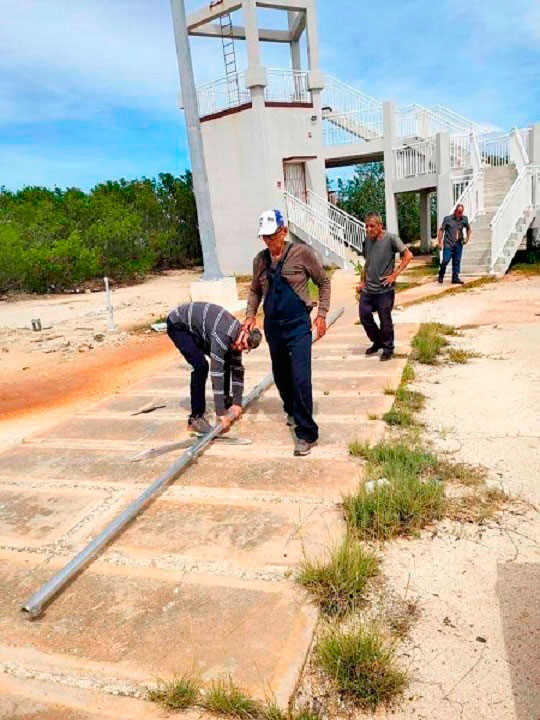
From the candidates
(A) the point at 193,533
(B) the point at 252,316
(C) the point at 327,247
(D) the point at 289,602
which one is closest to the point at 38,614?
(A) the point at 193,533

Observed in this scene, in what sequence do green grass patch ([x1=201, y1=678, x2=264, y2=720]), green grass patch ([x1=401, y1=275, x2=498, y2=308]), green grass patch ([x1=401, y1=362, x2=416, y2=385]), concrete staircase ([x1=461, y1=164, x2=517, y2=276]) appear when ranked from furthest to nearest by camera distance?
concrete staircase ([x1=461, y1=164, x2=517, y2=276]) < green grass patch ([x1=401, y1=275, x2=498, y2=308]) < green grass patch ([x1=401, y1=362, x2=416, y2=385]) < green grass patch ([x1=201, y1=678, x2=264, y2=720])

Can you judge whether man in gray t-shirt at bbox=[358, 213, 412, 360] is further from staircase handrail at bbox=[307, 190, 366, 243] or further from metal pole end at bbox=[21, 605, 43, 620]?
staircase handrail at bbox=[307, 190, 366, 243]

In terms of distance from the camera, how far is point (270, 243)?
389 cm

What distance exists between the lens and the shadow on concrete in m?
1.93

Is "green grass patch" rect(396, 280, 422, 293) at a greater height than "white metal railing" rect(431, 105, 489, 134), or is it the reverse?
"white metal railing" rect(431, 105, 489, 134)

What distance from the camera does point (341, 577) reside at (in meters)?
2.49

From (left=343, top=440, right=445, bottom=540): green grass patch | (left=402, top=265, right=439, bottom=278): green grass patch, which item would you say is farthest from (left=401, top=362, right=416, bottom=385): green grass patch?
(left=402, top=265, right=439, bottom=278): green grass patch

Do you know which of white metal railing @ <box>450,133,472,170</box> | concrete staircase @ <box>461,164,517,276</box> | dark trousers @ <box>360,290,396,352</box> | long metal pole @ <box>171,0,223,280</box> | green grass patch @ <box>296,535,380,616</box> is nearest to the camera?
green grass patch @ <box>296,535,380,616</box>

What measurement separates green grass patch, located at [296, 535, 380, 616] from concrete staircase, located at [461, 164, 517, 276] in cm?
1177

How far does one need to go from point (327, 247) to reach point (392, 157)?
3810mm

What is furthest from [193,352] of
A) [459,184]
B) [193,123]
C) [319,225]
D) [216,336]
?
[459,184]

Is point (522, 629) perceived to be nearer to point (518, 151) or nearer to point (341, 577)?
point (341, 577)

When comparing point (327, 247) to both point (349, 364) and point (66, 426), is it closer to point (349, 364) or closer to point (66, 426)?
point (349, 364)

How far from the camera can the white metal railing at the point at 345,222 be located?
1795 cm
